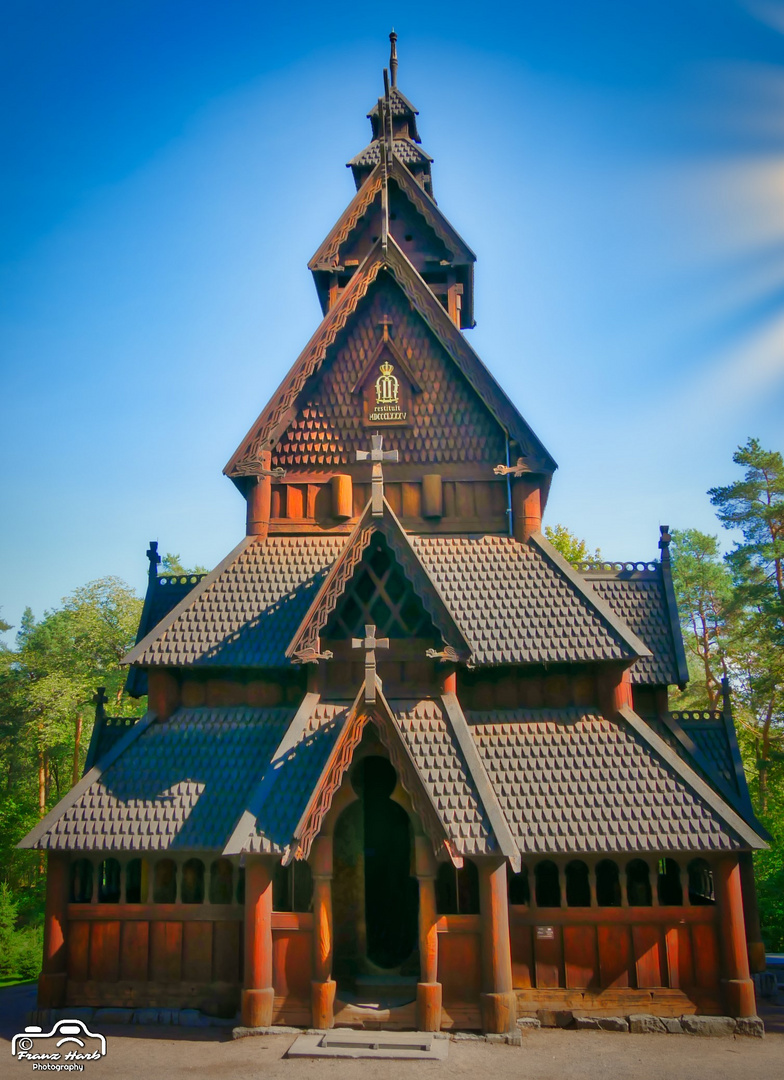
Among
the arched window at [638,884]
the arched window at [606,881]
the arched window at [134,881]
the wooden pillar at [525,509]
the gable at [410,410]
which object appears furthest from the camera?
the gable at [410,410]

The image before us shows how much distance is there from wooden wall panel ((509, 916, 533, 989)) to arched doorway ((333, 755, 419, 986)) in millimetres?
1615

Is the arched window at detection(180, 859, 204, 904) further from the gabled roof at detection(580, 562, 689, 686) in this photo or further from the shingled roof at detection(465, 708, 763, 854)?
the gabled roof at detection(580, 562, 689, 686)

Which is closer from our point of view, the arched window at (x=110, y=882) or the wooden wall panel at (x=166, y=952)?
the wooden wall panel at (x=166, y=952)

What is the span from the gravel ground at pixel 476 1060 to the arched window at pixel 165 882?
1737 mm

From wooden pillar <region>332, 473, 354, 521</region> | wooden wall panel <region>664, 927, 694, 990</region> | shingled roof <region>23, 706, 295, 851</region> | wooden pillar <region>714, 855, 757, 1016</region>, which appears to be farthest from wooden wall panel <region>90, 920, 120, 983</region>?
wooden pillar <region>714, 855, 757, 1016</region>

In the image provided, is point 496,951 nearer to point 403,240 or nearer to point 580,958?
point 580,958

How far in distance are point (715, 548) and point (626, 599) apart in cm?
3300

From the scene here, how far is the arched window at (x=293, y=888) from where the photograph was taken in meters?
11.4

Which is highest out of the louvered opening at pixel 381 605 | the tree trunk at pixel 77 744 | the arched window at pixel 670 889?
the louvered opening at pixel 381 605

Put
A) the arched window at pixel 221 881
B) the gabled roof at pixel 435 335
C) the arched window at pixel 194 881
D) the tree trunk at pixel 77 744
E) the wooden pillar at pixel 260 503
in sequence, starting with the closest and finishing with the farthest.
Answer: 1. the arched window at pixel 221 881
2. the arched window at pixel 194 881
3. the gabled roof at pixel 435 335
4. the wooden pillar at pixel 260 503
5. the tree trunk at pixel 77 744

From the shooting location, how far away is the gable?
48.0 ft

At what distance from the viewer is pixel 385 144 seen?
16.1 metres

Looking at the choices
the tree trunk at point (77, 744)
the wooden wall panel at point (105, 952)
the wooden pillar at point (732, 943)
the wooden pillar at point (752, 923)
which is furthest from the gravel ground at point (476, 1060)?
the tree trunk at point (77, 744)

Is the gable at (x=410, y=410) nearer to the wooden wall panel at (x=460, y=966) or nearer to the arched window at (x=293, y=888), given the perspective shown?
the arched window at (x=293, y=888)
